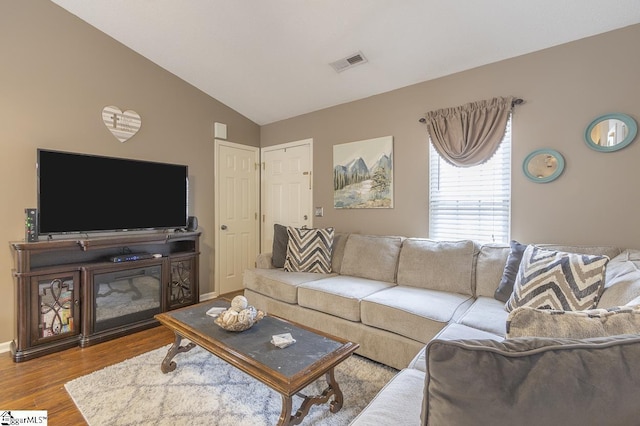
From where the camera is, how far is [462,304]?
2205 millimetres

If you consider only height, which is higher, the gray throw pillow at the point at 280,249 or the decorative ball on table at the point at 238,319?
the gray throw pillow at the point at 280,249

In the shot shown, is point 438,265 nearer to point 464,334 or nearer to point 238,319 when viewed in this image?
point 464,334

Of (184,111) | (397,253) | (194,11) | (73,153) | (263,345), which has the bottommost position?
(263,345)

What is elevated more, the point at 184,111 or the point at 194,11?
the point at 194,11

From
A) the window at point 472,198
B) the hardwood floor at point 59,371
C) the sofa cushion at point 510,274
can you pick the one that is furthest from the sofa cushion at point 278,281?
the sofa cushion at point 510,274

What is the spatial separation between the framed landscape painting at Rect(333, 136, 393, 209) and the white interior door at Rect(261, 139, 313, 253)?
468mm

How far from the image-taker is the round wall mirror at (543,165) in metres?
2.39

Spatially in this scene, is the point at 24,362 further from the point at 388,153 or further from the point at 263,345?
the point at 388,153

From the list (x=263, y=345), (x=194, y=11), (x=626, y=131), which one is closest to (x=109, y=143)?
(x=194, y=11)

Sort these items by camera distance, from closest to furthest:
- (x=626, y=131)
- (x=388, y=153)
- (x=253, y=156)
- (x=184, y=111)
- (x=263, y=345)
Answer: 1. (x=263, y=345)
2. (x=626, y=131)
3. (x=388, y=153)
4. (x=184, y=111)
5. (x=253, y=156)

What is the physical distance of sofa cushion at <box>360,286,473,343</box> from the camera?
78.0 inches

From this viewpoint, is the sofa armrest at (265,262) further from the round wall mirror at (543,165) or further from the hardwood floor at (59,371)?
the round wall mirror at (543,165)

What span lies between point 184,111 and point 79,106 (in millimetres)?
1031

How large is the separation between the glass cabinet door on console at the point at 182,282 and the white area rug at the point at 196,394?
0.98 meters
